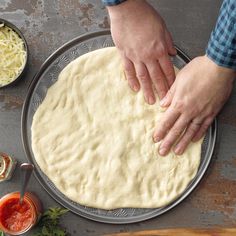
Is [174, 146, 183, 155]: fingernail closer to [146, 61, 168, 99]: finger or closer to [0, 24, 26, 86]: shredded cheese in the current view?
[146, 61, 168, 99]: finger

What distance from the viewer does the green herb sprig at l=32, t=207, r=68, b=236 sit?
4.57 feet

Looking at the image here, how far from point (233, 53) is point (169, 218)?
22.0 inches

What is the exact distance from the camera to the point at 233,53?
3.90 ft

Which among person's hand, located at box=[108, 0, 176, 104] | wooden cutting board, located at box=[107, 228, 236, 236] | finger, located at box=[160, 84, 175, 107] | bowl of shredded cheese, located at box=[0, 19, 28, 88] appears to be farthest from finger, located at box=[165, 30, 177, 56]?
wooden cutting board, located at box=[107, 228, 236, 236]

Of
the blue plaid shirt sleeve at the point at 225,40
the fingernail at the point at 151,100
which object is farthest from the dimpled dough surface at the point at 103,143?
the blue plaid shirt sleeve at the point at 225,40

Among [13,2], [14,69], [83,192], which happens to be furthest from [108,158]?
[13,2]

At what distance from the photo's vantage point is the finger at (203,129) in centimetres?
135

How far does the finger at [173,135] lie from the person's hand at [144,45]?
0.33ft

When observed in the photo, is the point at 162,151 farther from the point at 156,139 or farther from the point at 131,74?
the point at 131,74

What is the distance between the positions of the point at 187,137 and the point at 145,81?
0.22 meters

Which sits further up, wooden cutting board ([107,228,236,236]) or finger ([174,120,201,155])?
finger ([174,120,201,155])

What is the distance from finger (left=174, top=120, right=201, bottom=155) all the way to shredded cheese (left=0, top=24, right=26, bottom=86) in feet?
1.82

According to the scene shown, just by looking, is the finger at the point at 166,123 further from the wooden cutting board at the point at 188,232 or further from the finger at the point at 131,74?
the wooden cutting board at the point at 188,232

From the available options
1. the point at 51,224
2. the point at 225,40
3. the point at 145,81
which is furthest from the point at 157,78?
the point at 51,224
